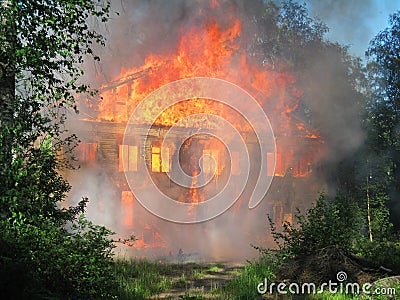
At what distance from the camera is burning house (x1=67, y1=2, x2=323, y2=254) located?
64.0 ft

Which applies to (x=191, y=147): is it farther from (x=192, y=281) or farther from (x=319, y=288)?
(x=319, y=288)

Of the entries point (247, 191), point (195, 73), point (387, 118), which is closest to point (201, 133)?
point (195, 73)

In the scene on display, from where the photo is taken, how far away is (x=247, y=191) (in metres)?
24.0

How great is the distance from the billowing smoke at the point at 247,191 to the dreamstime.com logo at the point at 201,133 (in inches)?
24.5

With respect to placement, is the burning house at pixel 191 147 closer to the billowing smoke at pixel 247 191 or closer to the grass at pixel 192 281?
the billowing smoke at pixel 247 191

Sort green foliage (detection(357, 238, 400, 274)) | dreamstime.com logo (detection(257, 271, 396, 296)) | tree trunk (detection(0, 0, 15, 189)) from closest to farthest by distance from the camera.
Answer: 1. tree trunk (detection(0, 0, 15, 189))
2. dreamstime.com logo (detection(257, 271, 396, 296))
3. green foliage (detection(357, 238, 400, 274))

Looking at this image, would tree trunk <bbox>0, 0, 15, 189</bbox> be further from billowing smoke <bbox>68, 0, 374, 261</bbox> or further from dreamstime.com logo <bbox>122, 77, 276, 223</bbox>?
dreamstime.com logo <bbox>122, 77, 276, 223</bbox>

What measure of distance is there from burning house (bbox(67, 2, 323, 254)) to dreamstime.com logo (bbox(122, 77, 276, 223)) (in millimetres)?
131

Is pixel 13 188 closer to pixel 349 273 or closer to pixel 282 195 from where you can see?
pixel 349 273

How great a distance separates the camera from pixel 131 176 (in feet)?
67.7

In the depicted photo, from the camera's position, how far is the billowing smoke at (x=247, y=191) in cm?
1800

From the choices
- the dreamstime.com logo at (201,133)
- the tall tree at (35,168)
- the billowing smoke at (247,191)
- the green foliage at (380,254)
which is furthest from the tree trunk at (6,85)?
the dreamstime.com logo at (201,133)

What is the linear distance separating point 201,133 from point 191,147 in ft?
3.23

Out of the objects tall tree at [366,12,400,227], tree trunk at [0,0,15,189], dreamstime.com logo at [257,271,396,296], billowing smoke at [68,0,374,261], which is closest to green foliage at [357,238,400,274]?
dreamstime.com logo at [257,271,396,296]
